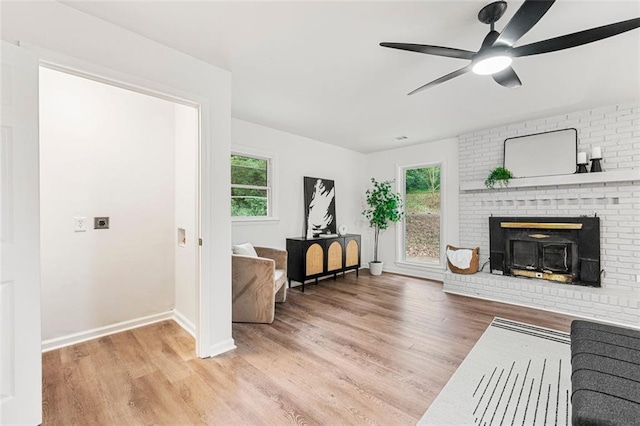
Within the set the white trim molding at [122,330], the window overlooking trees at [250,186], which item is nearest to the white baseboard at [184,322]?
the white trim molding at [122,330]

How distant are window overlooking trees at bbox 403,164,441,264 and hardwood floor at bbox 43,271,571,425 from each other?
1.81m

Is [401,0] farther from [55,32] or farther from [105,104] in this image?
[105,104]

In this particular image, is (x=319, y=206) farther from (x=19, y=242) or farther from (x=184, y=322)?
(x=19, y=242)

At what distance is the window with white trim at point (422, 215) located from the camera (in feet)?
16.6

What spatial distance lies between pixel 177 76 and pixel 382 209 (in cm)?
397

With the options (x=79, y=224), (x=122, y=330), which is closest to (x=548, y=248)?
(x=122, y=330)

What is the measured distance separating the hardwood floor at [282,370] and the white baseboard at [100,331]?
0.09m

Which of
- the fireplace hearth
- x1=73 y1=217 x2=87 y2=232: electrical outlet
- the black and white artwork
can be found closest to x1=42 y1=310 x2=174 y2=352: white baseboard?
x1=73 y1=217 x2=87 y2=232: electrical outlet

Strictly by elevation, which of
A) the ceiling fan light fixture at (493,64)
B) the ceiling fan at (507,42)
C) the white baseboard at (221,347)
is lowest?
the white baseboard at (221,347)

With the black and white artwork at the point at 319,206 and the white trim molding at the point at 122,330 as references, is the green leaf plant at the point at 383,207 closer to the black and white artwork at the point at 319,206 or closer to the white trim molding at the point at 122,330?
the black and white artwork at the point at 319,206

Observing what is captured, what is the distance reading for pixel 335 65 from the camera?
2.42 m

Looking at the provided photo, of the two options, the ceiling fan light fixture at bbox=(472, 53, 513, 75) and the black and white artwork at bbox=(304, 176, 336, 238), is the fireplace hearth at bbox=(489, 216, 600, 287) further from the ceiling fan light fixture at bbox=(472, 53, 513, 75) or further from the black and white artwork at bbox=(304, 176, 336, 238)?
the ceiling fan light fixture at bbox=(472, 53, 513, 75)

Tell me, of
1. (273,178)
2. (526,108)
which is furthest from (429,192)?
(273,178)

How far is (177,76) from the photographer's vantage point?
218 centimetres
